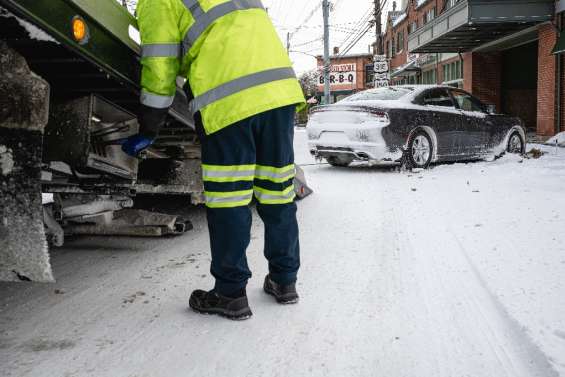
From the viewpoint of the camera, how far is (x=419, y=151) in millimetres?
8570

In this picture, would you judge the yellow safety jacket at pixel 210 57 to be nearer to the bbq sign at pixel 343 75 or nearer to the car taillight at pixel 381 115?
the car taillight at pixel 381 115

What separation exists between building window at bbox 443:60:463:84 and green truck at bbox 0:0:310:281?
21.4 meters

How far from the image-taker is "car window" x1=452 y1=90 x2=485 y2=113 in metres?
9.48

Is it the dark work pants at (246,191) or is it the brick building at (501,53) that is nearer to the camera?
the dark work pants at (246,191)

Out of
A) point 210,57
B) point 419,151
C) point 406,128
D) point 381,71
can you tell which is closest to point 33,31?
point 210,57

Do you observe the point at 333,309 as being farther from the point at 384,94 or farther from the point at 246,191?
the point at 384,94

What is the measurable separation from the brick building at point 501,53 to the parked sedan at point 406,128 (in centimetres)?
663

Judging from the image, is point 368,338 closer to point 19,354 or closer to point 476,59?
point 19,354

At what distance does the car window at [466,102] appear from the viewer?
9484mm

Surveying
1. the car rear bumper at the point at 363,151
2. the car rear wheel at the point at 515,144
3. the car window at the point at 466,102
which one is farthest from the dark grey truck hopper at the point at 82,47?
the car rear wheel at the point at 515,144

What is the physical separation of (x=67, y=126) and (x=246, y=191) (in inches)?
41.1

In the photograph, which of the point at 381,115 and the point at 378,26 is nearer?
the point at 381,115

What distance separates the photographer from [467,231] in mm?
4367

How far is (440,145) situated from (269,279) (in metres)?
6.66
